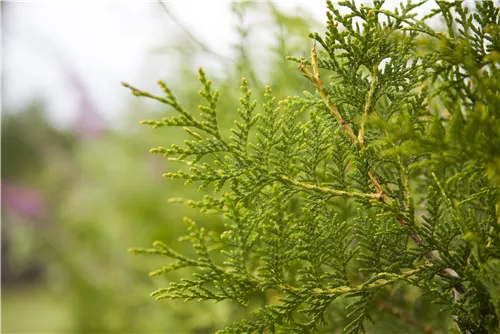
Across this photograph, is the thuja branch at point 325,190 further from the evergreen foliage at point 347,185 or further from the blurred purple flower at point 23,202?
the blurred purple flower at point 23,202

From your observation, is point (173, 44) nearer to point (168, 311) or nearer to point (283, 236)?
point (168, 311)

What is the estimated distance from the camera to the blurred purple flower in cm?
564

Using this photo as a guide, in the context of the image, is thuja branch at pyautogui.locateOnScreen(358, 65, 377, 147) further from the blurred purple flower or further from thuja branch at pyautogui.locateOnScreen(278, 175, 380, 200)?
the blurred purple flower

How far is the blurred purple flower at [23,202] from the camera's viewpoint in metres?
5.64

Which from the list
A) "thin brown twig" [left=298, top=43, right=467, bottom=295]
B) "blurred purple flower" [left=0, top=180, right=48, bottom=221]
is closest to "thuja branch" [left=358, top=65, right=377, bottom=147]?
"thin brown twig" [left=298, top=43, right=467, bottom=295]

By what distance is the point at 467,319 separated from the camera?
0.68 metres

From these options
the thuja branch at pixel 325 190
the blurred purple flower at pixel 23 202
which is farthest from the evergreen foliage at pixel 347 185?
→ the blurred purple flower at pixel 23 202

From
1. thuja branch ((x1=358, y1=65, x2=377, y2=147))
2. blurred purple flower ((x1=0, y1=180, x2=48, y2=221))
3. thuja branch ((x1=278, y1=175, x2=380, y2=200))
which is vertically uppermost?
blurred purple flower ((x1=0, y1=180, x2=48, y2=221))

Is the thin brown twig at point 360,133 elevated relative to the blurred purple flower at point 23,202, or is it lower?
lower

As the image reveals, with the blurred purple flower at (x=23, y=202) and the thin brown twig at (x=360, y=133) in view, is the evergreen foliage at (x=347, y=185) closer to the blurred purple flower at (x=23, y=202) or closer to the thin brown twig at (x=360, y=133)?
the thin brown twig at (x=360, y=133)

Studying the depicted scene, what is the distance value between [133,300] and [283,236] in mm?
2049

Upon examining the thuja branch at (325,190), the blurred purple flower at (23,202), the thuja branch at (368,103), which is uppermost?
the blurred purple flower at (23,202)

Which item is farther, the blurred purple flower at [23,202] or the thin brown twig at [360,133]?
the blurred purple flower at [23,202]

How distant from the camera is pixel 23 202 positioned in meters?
5.71
